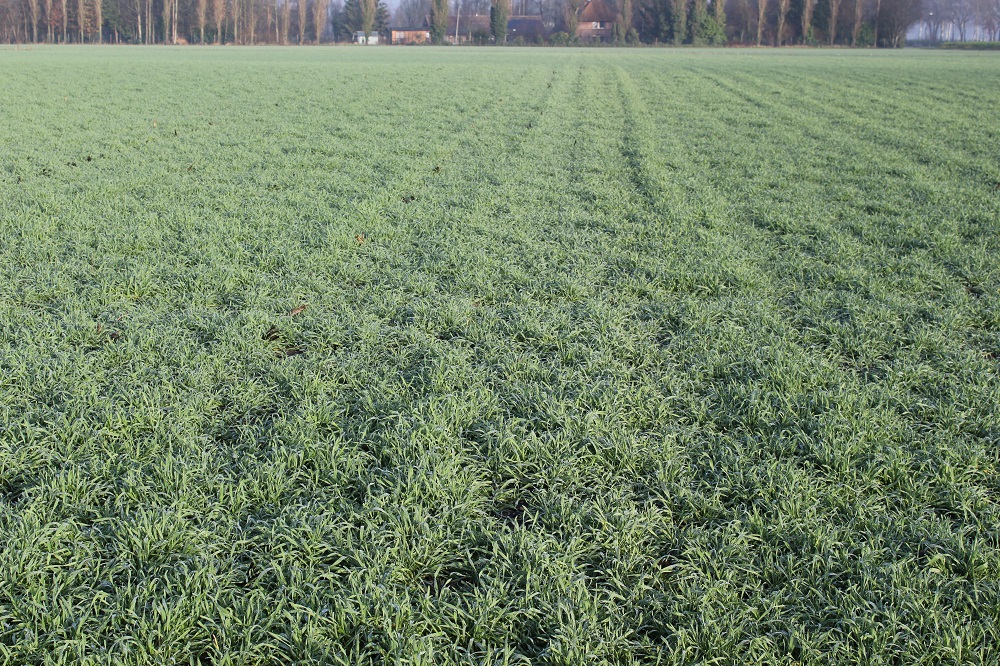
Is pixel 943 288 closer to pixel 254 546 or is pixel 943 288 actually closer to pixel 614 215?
pixel 614 215

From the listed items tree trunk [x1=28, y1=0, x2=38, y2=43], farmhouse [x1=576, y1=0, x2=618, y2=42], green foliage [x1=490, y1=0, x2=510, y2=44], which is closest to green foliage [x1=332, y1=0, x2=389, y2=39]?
green foliage [x1=490, y1=0, x2=510, y2=44]

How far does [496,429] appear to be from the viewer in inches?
134

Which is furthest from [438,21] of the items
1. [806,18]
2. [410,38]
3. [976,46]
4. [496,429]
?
[496,429]

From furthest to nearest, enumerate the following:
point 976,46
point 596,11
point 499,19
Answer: point 596,11 → point 499,19 → point 976,46

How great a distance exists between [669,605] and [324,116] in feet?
52.3

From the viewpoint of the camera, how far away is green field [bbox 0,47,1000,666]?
2344mm

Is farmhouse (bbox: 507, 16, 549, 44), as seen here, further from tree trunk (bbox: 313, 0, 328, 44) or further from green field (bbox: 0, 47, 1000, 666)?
green field (bbox: 0, 47, 1000, 666)

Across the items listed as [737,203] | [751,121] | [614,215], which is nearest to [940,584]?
[614,215]

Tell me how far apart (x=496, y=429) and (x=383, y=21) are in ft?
356

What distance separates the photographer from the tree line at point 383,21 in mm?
77375

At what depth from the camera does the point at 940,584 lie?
2482 mm

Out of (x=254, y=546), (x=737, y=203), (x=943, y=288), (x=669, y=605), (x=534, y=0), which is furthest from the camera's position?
(x=534, y=0)

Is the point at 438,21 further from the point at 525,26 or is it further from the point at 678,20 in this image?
the point at 678,20

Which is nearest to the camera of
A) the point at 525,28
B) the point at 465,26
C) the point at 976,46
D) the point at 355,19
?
the point at 976,46
